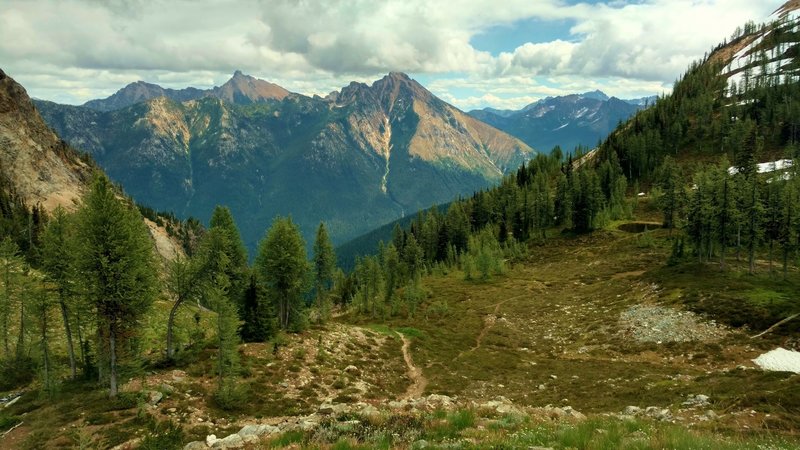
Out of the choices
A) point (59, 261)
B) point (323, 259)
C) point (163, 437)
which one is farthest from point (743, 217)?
point (59, 261)

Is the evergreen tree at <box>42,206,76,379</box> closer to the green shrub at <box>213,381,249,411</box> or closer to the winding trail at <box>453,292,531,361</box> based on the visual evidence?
the green shrub at <box>213,381,249,411</box>

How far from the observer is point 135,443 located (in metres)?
21.4

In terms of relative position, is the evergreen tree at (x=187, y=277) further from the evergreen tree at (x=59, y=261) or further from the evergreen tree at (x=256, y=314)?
the evergreen tree at (x=59, y=261)

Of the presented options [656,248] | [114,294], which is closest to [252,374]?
[114,294]

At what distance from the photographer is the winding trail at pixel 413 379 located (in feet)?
121

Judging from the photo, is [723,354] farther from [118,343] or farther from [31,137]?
[31,137]

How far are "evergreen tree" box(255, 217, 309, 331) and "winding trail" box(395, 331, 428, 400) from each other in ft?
40.4

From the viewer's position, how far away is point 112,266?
2748 cm

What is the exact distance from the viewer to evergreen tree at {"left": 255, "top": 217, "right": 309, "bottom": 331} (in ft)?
159

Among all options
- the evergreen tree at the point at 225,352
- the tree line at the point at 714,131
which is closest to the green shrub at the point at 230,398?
the evergreen tree at the point at 225,352

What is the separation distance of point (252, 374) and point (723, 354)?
145 ft

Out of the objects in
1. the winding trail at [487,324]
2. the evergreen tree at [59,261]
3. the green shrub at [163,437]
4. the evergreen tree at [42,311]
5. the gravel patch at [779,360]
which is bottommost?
A: the winding trail at [487,324]

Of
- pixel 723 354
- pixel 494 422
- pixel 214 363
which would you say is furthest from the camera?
pixel 723 354

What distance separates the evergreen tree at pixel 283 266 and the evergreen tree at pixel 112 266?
61.9 ft
